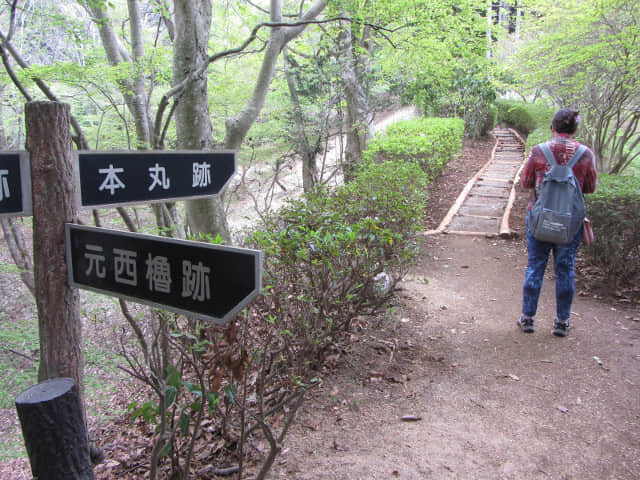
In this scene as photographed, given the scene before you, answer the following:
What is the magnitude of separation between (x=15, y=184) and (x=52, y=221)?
150mm

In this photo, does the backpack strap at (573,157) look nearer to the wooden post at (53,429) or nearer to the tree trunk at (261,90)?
the wooden post at (53,429)

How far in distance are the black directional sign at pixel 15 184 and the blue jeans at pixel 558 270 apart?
353 cm

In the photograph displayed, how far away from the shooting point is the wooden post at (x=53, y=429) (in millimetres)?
1204

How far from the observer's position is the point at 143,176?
1521 millimetres

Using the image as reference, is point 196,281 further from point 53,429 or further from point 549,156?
point 549,156

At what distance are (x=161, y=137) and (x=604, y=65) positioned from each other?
7610 millimetres

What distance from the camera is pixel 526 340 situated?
3836 millimetres

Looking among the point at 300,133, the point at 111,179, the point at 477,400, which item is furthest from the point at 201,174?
the point at 300,133

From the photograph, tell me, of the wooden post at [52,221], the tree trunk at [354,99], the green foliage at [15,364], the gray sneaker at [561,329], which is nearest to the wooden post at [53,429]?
the wooden post at [52,221]

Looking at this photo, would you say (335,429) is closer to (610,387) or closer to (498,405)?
(498,405)

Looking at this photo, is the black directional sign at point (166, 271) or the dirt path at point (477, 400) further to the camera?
the dirt path at point (477, 400)

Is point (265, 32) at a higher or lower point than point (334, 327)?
higher

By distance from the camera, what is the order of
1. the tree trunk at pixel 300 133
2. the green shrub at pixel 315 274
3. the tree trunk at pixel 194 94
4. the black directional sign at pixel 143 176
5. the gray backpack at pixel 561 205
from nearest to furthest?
the black directional sign at pixel 143 176 → the green shrub at pixel 315 274 → the gray backpack at pixel 561 205 → the tree trunk at pixel 194 94 → the tree trunk at pixel 300 133

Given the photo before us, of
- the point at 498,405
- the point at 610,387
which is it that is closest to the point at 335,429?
the point at 498,405
